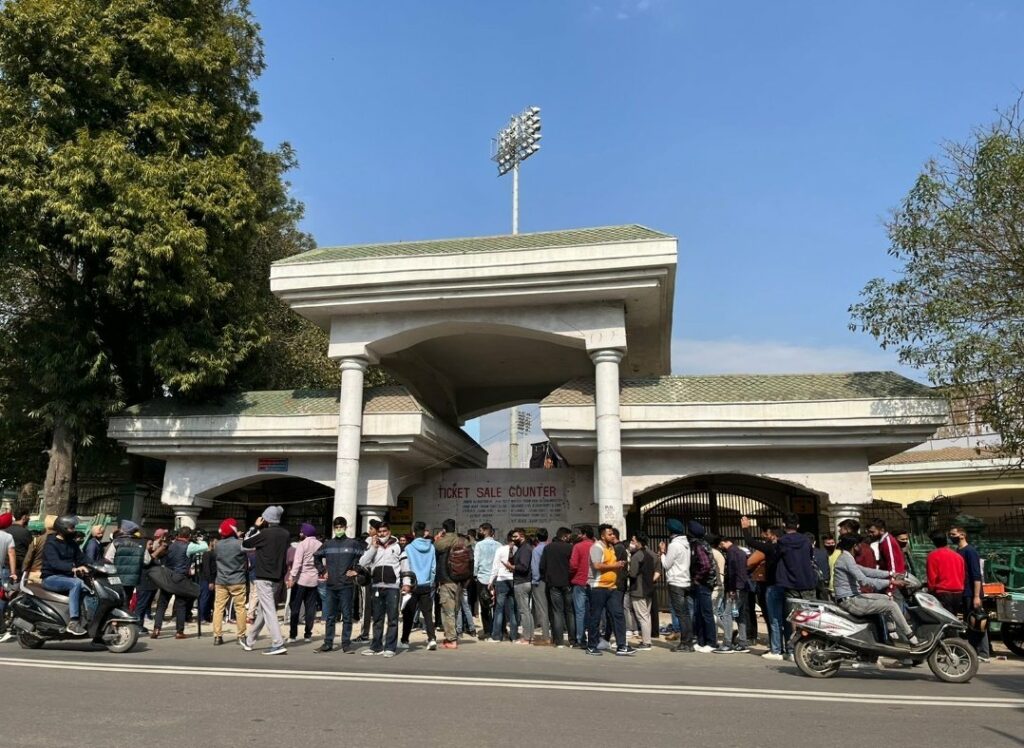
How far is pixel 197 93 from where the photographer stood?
16828 mm

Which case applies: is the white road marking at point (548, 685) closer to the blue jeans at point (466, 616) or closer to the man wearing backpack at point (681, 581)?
the man wearing backpack at point (681, 581)

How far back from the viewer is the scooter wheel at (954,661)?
7.41 meters

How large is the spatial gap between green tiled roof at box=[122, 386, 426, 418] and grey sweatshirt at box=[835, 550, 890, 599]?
9365 millimetres

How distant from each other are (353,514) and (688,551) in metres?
7.48

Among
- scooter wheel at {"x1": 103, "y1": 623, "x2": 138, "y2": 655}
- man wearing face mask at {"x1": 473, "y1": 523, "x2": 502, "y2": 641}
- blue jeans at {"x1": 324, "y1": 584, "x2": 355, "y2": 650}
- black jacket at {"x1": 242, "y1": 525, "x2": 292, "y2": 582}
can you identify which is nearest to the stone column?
man wearing face mask at {"x1": 473, "y1": 523, "x2": 502, "y2": 641}

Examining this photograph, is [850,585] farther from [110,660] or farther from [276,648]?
[110,660]

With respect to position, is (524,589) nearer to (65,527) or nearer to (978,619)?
(978,619)

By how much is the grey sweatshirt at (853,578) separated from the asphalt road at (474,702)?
2.82ft

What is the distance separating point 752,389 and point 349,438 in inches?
317

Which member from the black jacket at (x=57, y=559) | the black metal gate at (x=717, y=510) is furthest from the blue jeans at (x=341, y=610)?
the black metal gate at (x=717, y=510)

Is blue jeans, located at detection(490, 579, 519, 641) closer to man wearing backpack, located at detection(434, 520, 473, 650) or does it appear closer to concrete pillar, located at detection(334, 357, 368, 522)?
man wearing backpack, located at detection(434, 520, 473, 650)

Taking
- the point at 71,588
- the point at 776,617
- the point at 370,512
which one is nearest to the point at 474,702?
the point at 776,617

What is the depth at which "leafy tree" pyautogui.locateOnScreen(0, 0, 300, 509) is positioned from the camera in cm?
1410

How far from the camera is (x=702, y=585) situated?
31.9ft
